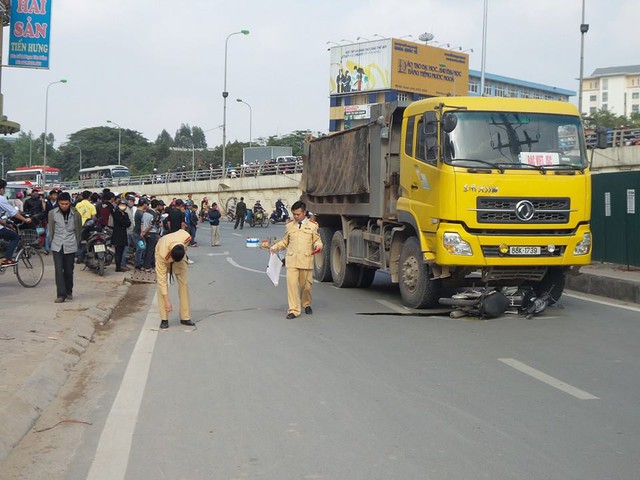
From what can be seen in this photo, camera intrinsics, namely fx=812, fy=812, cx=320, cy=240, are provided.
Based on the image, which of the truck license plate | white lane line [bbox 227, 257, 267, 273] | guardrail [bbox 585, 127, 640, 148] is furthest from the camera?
guardrail [bbox 585, 127, 640, 148]

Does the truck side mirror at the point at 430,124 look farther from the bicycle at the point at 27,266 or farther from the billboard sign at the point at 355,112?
the billboard sign at the point at 355,112

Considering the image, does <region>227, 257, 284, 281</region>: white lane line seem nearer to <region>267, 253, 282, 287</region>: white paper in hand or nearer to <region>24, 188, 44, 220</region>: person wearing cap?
<region>24, 188, 44, 220</region>: person wearing cap

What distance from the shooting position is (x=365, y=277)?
52.1 ft

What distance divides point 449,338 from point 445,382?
8.09ft

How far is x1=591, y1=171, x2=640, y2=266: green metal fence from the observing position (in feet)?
51.8

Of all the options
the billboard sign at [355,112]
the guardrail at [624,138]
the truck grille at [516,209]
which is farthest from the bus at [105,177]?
the truck grille at [516,209]

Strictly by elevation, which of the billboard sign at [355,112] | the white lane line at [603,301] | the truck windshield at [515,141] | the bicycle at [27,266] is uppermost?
the billboard sign at [355,112]

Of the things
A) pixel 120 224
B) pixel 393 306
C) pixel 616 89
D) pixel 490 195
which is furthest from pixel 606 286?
pixel 616 89

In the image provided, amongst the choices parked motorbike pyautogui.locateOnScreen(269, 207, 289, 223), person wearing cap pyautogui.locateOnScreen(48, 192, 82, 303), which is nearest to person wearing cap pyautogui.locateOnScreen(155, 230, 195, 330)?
person wearing cap pyautogui.locateOnScreen(48, 192, 82, 303)

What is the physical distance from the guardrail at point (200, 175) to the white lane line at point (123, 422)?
46.0 m

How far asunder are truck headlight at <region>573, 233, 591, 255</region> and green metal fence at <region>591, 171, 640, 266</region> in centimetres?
477

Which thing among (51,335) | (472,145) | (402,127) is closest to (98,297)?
(51,335)

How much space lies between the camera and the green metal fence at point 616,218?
1578cm

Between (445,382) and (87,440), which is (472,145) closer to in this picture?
(445,382)
